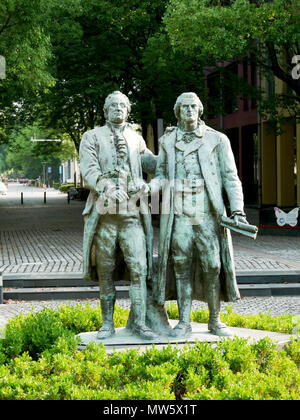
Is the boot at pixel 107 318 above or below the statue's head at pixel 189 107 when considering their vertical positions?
below

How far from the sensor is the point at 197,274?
284 inches

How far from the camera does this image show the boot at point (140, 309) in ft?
22.9

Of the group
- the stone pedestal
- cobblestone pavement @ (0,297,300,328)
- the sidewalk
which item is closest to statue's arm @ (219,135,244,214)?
the stone pedestal

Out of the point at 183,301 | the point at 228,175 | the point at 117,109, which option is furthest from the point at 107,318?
the point at 117,109

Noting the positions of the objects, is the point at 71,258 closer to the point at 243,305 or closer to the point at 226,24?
the point at 243,305

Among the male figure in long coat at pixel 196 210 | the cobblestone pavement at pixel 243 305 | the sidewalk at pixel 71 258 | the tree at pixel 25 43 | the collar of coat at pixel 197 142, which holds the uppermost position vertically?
the tree at pixel 25 43

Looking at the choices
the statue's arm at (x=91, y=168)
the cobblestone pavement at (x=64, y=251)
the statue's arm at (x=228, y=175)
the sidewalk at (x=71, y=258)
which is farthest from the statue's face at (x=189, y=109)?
the cobblestone pavement at (x=64, y=251)

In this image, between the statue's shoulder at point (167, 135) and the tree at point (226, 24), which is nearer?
the statue's shoulder at point (167, 135)

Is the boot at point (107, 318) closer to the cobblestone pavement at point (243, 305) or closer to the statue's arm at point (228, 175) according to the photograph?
the statue's arm at point (228, 175)

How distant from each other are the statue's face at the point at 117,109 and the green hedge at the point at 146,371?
1997 millimetres

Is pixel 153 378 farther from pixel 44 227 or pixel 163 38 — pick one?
pixel 44 227

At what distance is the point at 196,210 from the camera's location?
6988 millimetres

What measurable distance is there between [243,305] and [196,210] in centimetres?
451

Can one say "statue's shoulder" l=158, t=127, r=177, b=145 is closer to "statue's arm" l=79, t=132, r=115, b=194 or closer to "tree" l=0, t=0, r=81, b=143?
"statue's arm" l=79, t=132, r=115, b=194
